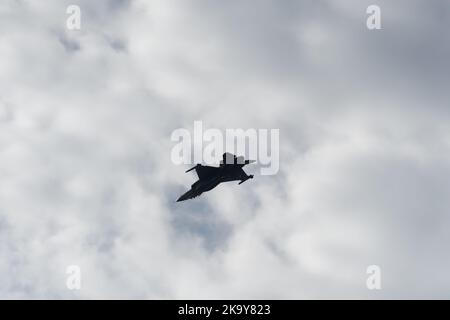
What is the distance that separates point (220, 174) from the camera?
216ft

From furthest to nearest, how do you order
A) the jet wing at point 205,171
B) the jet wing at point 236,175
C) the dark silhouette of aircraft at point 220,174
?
the jet wing at point 236,175, the jet wing at point 205,171, the dark silhouette of aircraft at point 220,174

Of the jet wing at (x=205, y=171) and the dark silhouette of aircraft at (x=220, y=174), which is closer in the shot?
the dark silhouette of aircraft at (x=220, y=174)

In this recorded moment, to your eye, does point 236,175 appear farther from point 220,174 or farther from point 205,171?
point 205,171

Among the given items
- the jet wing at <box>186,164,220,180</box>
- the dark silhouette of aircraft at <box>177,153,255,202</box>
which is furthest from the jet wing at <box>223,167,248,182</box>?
the jet wing at <box>186,164,220,180</box>

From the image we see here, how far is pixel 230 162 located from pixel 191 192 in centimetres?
832

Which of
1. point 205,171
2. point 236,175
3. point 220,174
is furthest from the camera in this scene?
point 236,175

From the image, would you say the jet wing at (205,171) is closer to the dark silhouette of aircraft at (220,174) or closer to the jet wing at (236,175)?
the dark silhouette of aircraft at (220,174)

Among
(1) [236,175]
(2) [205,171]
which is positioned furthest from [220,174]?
(1) [236,175]

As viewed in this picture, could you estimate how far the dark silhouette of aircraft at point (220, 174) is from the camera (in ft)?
210

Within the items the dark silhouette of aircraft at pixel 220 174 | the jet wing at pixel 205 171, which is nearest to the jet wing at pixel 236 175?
the dark silhouette of aircraft at pixel 220 174

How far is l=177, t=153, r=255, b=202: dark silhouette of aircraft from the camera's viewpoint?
64.0 m
